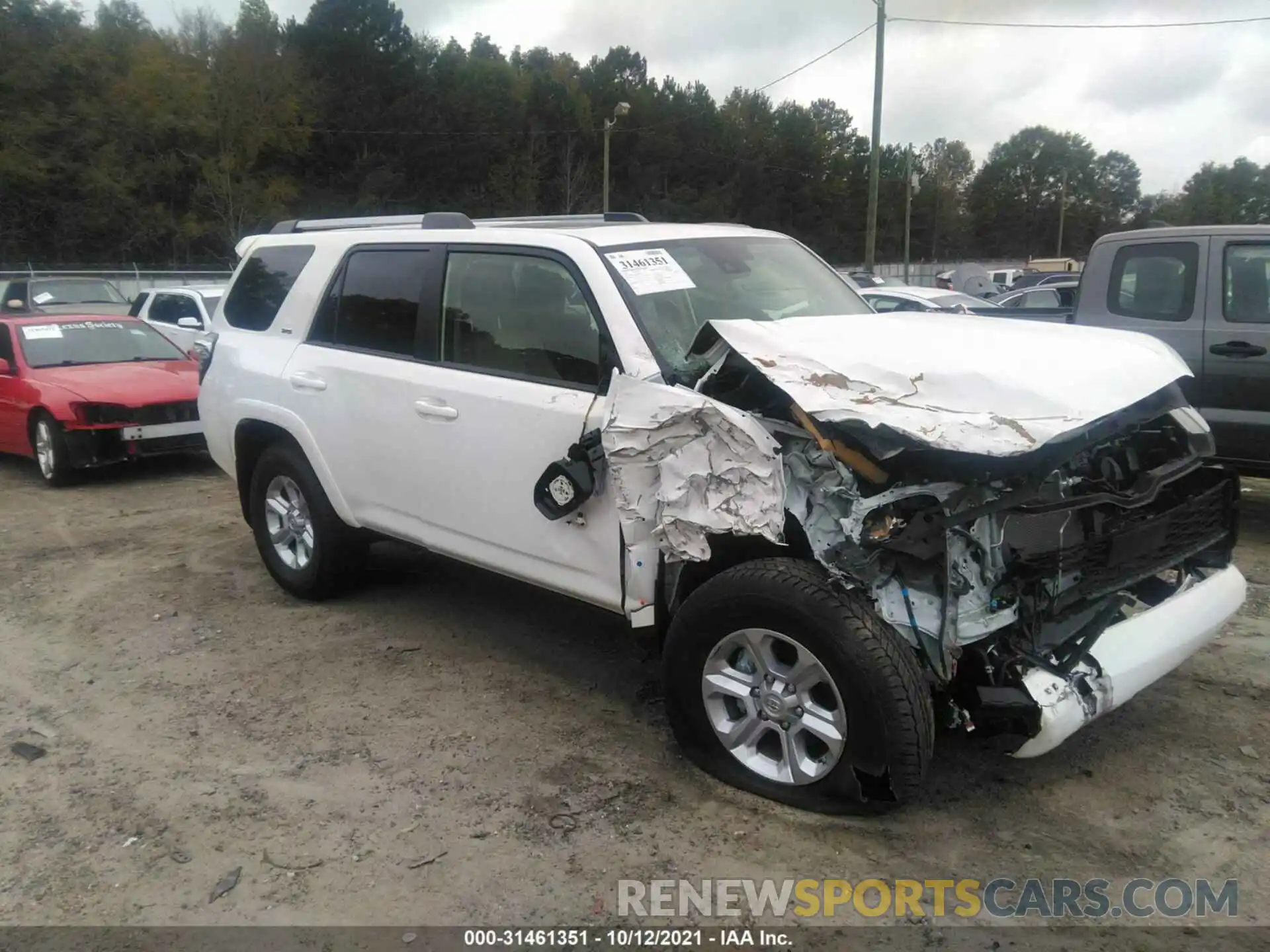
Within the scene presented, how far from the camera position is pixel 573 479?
11.9 ft

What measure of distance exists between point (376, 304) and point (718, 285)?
167 centimetres

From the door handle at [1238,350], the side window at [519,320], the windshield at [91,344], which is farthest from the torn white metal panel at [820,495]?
the windshield at [91,344]

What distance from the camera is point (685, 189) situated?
65750 millimetres

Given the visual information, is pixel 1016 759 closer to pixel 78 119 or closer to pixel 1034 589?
pixel 1034 589

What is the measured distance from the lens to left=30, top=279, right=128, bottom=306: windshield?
54.4ft

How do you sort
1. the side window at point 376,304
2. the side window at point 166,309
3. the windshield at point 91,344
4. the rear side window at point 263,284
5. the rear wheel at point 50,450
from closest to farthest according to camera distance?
the side window at point 376,304 → the rear side window at point 263,284 → the rear wheel at point 50,450 → the windshield at point 91,344 → the side window at point 166,309

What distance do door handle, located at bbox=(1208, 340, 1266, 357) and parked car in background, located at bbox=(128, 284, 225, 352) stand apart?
35.9 feet

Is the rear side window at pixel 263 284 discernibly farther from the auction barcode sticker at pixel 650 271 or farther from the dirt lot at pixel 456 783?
the auction barcode sticker at pixel 650 271

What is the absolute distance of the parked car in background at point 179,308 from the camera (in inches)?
523

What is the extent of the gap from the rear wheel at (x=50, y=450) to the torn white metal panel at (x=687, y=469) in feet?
22.8

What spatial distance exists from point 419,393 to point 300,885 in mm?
2080
